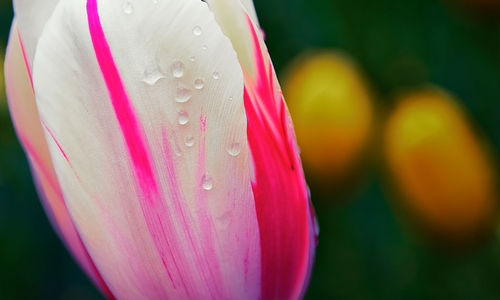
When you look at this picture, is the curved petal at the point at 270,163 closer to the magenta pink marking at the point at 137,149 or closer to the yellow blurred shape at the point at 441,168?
the magenta pink marking at the point at 137,149

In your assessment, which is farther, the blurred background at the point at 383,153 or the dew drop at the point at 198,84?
the blurred background at the point at 383,153

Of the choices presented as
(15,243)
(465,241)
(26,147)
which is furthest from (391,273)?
(26,147)

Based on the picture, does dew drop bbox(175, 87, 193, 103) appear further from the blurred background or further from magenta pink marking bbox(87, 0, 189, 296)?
the blurred background

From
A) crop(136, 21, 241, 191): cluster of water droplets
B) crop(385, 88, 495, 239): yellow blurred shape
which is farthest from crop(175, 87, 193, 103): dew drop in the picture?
crop(385, 88, 495, 239): yellow blurred shape

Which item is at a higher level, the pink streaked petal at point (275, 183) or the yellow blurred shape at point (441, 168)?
the pink streaked petal at point (275, 183)

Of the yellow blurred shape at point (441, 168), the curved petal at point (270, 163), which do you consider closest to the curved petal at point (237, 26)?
the curved petal at point (270, 163)

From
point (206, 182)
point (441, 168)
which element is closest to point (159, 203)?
point (206, 182)
